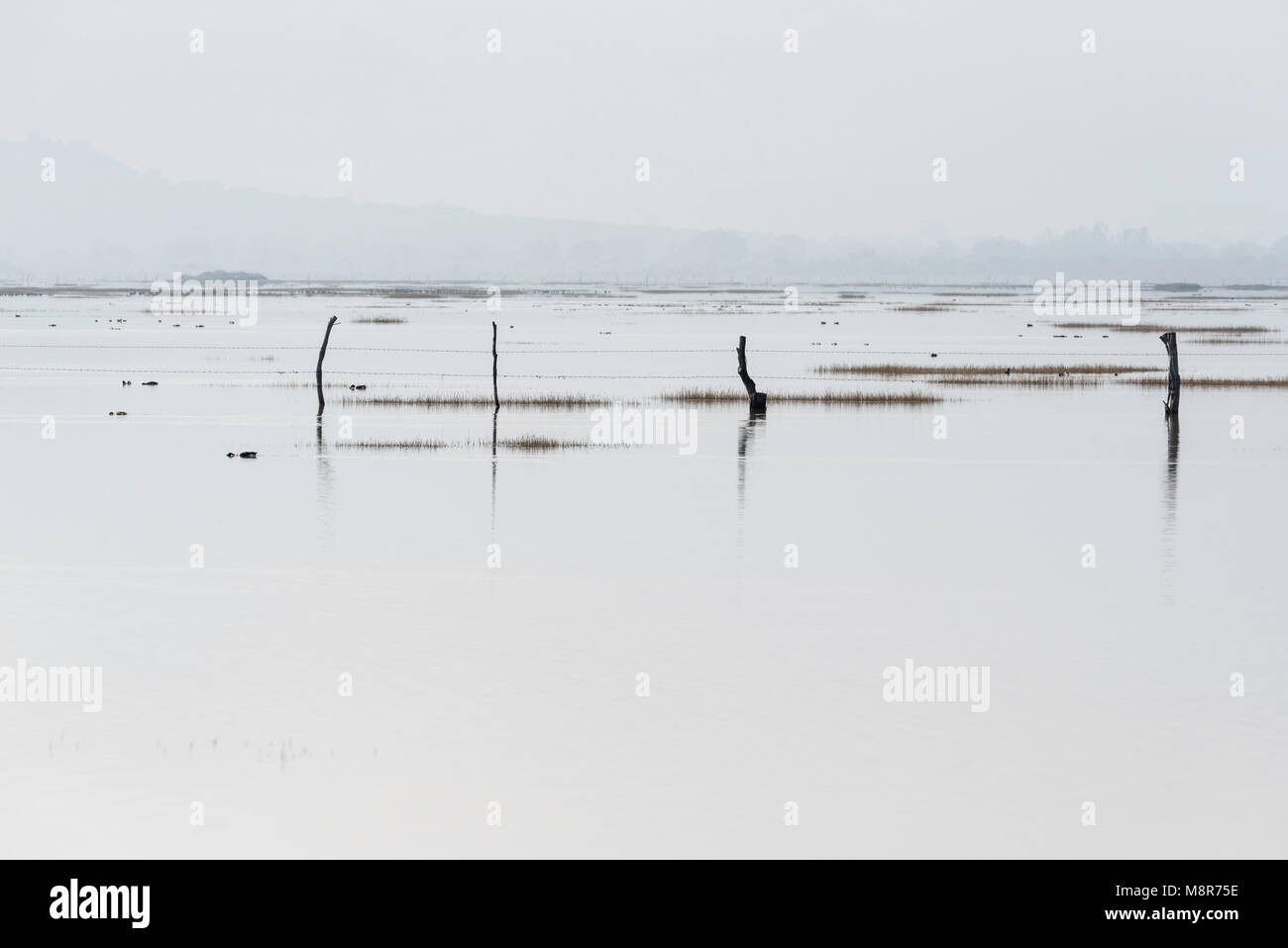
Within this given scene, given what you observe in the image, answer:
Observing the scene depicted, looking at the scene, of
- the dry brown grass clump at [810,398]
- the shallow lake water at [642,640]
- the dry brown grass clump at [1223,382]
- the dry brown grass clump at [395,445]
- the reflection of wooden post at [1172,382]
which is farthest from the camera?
the dry brown grass clump at [1223,382]

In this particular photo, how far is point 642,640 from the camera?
65.8 feet

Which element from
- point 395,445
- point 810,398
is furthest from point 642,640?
point 810,398

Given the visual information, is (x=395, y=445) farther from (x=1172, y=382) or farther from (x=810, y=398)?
(x=1172, y=382)

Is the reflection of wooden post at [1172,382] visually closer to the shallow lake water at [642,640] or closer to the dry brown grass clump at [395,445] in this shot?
the shallow lake water at [642,640]

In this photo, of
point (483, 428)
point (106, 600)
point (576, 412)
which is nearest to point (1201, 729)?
point (106, 600)

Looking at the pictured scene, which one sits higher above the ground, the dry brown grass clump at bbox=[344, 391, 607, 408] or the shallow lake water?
the dry brown grass clump at bbox=[344, 391, 607, 408]

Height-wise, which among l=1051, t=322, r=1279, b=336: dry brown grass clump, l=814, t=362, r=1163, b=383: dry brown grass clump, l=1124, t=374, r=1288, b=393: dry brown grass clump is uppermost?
l=1051, t=322, r=1279, b=336: dry brown grass clump

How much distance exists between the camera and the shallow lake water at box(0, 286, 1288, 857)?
13672 mm

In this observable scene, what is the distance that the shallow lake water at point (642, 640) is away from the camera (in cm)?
1367

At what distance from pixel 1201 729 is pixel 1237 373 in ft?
199

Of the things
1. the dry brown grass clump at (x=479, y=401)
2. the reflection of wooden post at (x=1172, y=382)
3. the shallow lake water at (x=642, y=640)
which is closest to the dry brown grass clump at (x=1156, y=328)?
the reflection of wooden post at (x=1172, y=382)

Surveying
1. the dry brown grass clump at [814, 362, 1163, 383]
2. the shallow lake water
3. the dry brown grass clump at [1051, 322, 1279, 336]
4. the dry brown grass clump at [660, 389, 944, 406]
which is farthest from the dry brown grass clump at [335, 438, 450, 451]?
the dry brown grass clump at [1051, 322, 1279, 336]

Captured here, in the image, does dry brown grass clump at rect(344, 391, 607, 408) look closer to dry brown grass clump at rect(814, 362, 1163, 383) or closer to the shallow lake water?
the shallow lake water
